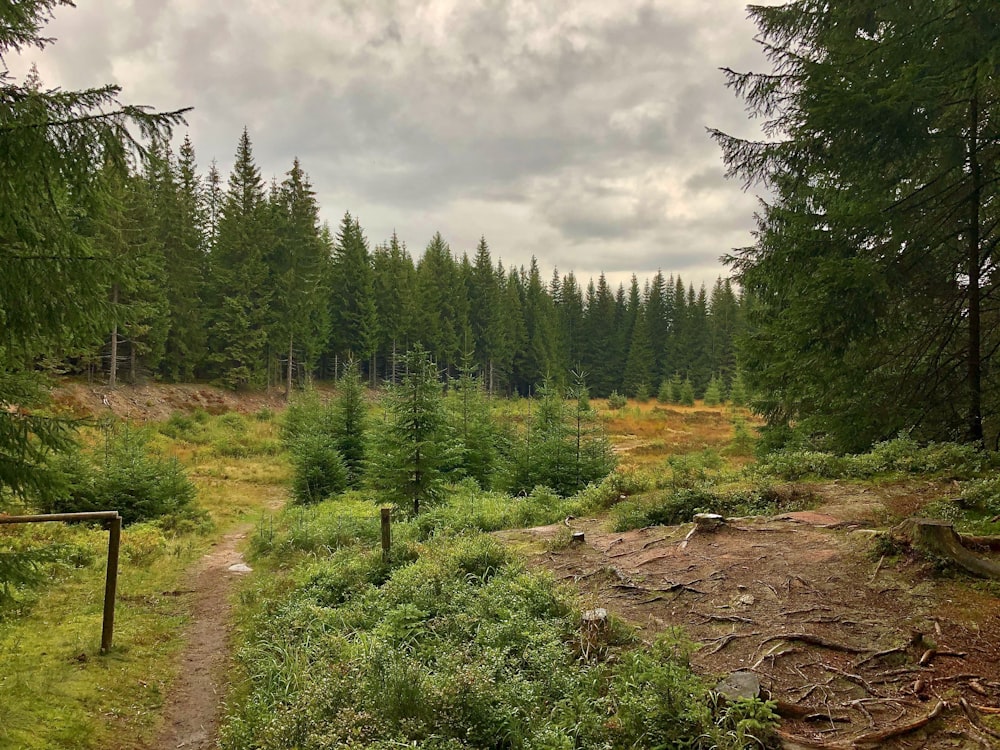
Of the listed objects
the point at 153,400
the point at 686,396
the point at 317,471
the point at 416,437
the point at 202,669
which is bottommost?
the point at 202,669

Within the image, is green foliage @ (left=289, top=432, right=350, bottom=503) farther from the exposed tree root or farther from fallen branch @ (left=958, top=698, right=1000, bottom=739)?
fallen branch @ (left=958, top=698, right=1000, bottom=739)

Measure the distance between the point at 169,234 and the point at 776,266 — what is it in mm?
36558

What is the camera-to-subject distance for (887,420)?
27.8 feet

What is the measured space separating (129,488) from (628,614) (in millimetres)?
14648

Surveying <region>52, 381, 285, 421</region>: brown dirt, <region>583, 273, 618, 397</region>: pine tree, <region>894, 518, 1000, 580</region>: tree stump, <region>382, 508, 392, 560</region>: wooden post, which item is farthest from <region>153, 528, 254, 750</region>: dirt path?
<region>583, 273, 618, 397</region>: pine tree

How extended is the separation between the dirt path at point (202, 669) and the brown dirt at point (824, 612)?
472cm

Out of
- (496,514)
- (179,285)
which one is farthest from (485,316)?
(496,514)

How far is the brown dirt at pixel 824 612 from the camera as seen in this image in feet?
13.2

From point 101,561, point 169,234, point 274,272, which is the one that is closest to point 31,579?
point 101,561

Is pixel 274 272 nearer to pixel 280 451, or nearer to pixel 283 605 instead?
pixel 280 451

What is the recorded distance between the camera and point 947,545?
593 centimetres

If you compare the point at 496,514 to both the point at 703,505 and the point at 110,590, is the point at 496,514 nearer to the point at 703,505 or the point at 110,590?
the point at 703,505

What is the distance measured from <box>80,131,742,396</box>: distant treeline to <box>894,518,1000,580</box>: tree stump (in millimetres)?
8012

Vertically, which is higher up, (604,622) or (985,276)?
(985,276)
